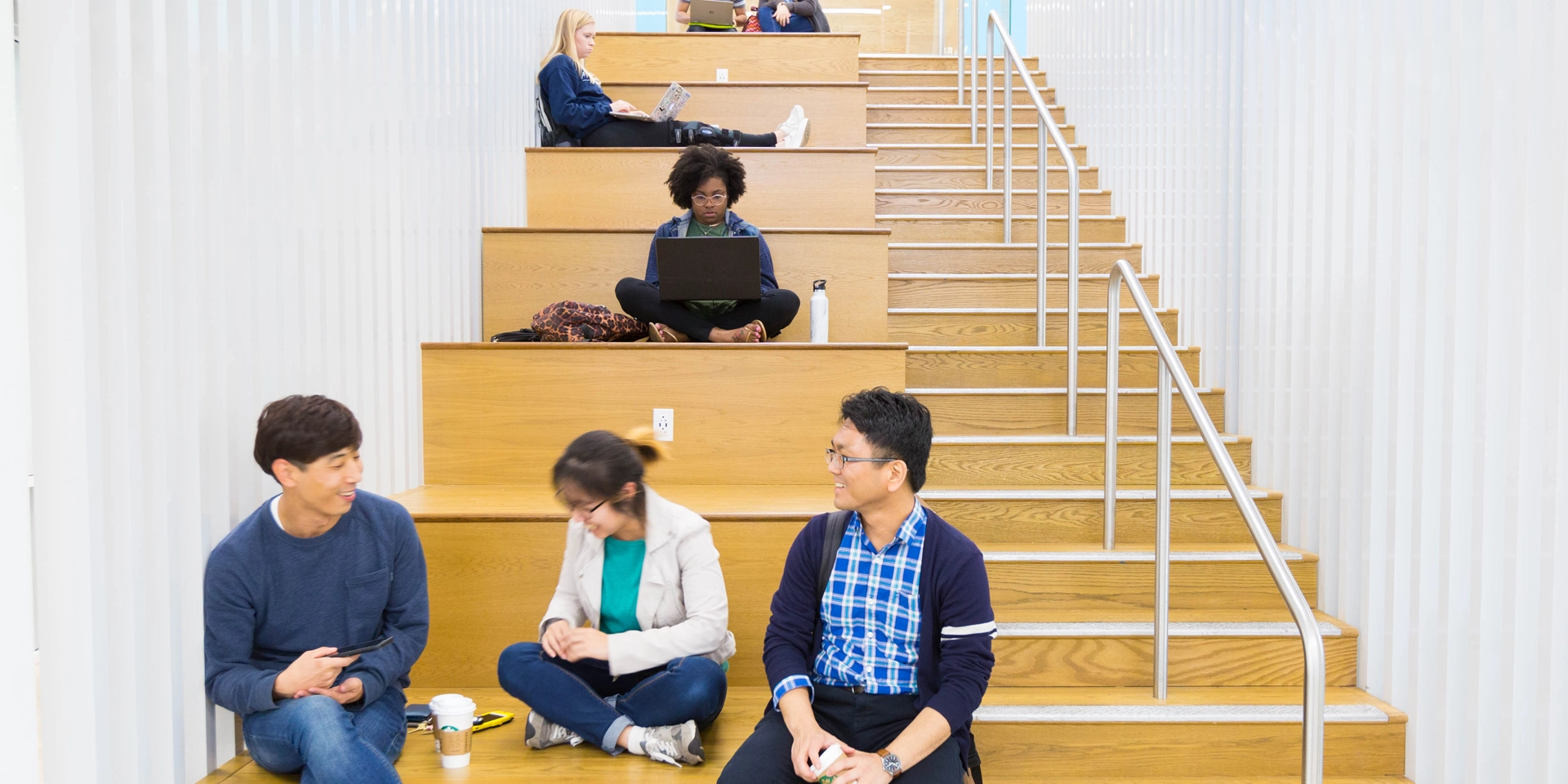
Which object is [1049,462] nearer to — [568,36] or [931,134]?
[931,134]

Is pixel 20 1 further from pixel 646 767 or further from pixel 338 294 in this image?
pixel 646 767

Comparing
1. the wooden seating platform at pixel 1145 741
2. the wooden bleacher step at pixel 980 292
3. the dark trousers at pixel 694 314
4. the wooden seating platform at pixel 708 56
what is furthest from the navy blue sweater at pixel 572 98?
the wooden seating platform at pixel 1145 741

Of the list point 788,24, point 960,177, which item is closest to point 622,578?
point 960,177

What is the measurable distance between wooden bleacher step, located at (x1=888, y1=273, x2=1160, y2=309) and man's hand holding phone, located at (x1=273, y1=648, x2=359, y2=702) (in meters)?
2.53

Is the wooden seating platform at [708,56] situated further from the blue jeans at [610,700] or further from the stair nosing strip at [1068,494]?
the blue jeans at [610,700]

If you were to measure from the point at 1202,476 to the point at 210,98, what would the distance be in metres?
2.68

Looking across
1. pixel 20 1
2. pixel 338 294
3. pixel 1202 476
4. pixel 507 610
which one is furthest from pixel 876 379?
pixel 20 1

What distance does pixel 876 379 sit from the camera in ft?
10.9

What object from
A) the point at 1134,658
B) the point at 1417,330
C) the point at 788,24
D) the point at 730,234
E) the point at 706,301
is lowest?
the point at 1134,658

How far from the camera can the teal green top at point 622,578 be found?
94.1 inches

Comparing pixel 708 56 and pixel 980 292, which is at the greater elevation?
pixel 708 56

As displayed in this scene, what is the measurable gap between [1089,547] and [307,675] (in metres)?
1.94

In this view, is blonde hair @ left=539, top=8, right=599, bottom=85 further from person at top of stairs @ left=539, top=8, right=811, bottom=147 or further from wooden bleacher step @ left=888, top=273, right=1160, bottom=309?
wooden bleacher step @ left=888, top=273, right=1160, bottom=309

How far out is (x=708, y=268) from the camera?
3525 mm
